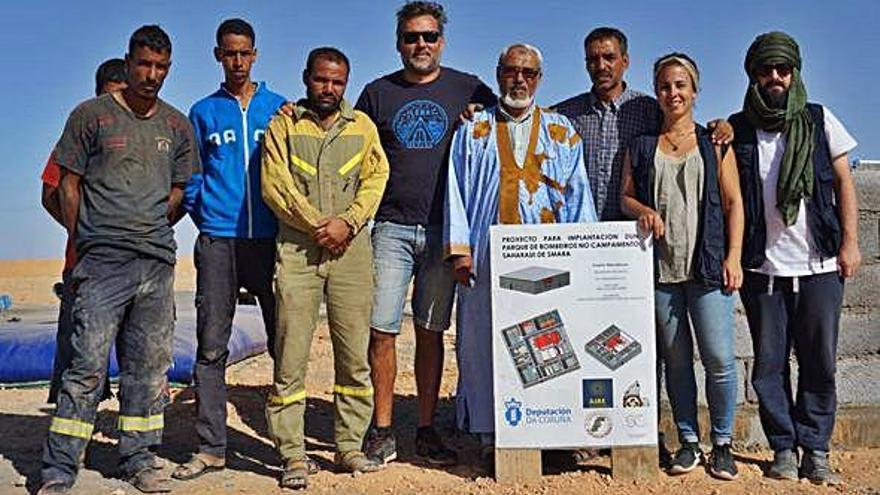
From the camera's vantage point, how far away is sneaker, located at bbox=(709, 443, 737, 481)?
18.0 feet

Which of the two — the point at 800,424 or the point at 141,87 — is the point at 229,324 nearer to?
the point at 141,87

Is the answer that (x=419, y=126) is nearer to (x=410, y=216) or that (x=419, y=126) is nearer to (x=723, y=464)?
(x=410, y=216)

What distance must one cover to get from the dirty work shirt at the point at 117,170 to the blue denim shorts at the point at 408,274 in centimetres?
123

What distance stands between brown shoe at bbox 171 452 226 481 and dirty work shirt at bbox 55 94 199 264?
1.18 m

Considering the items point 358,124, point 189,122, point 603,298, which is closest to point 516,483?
point 603,298

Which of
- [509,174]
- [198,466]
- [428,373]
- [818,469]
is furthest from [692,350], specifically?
[198,466]

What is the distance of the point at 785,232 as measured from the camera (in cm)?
546

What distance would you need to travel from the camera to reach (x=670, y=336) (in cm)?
558

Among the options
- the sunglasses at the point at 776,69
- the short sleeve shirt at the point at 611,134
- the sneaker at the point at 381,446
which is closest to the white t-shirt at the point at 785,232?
the sunglasses at the point at 776,69

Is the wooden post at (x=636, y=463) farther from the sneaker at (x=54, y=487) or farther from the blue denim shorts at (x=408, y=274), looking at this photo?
the sneaker at (x=54, y=487)

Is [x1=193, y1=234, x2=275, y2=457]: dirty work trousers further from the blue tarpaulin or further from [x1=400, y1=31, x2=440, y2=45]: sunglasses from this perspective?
the blue tarpaulin

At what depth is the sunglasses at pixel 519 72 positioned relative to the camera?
219 inches

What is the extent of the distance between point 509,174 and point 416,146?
1.89 feet

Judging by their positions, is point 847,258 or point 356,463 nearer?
point 847,258
